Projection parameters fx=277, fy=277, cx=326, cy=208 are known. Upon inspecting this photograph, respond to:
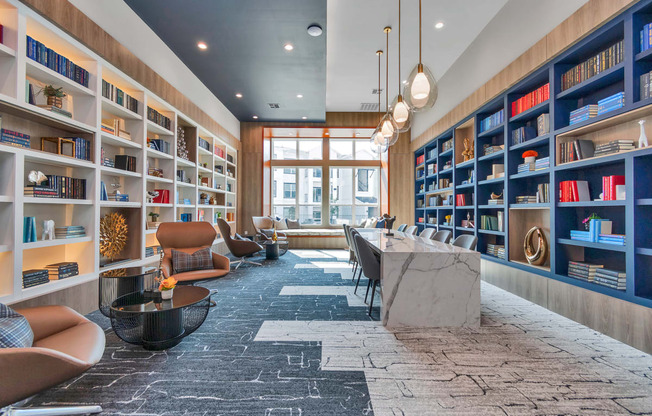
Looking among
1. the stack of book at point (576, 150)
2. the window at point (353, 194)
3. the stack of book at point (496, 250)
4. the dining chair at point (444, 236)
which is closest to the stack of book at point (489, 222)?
the stack of book at point (496, 250)

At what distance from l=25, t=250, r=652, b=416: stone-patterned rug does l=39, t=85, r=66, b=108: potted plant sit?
2231 mm

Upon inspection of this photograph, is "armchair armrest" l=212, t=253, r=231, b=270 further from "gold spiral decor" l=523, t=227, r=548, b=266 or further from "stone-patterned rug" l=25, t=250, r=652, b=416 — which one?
"gold spiral decor" l=523, t=227, r=548, b=266

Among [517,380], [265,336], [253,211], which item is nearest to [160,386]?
[265,336]

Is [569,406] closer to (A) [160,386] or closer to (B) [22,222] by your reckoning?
(A) [160,386]

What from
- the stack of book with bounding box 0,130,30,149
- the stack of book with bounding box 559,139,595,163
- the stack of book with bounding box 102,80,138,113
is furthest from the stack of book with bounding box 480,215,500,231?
the stack of book with bounding box 0,130,30,149

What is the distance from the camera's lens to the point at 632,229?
2412 mm

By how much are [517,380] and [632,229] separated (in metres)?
1.78

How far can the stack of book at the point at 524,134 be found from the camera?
3.81 m

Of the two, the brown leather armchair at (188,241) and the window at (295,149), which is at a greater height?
the window at (295,149)

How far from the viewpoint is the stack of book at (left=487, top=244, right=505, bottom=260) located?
170 inches

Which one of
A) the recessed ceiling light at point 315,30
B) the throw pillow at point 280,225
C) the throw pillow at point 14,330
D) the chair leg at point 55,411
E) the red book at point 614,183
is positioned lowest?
the chair leg at point 55,411

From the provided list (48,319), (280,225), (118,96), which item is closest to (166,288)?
(48,319)

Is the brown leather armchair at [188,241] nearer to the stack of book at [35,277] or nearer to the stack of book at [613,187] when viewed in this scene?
the stack of book at [35,277]

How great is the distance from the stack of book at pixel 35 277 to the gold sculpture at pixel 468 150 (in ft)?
20.6
